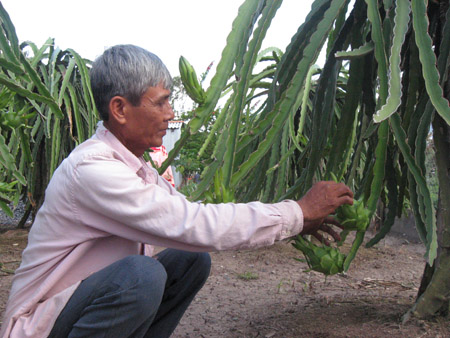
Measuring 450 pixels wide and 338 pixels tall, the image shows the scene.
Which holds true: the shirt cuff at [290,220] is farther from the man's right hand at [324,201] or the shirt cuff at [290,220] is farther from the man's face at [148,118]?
the man's face at [148,118]

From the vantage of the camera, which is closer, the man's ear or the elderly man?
the elderly man

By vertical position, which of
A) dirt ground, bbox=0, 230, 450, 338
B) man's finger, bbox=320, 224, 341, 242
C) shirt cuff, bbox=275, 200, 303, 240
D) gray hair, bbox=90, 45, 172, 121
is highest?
gray hair, bbox=90, 45, 172, 121

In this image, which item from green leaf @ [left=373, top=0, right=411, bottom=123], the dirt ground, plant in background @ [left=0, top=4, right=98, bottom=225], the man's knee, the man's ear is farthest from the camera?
plant in background @ [left=0, top=4, right=98, bottom=225]

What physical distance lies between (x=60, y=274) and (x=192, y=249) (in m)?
0.33

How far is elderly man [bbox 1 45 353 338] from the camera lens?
117 centimetres

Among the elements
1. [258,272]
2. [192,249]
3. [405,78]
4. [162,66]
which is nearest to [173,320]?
[192,249]

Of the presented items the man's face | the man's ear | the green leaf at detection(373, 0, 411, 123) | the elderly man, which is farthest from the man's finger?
the man's ear

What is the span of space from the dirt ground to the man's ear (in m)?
0.65

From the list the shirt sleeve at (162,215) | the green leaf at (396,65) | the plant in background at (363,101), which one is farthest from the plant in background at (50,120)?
the green leaf at (396,65)

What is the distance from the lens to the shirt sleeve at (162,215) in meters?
1.16

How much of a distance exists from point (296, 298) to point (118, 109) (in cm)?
144

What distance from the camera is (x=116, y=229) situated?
3.95 feet

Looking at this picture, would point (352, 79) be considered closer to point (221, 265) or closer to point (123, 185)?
point (123, 185)

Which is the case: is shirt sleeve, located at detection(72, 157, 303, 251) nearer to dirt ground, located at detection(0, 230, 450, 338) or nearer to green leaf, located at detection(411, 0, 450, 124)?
dirt ground, located at detection(0, 230, 450, 338)
